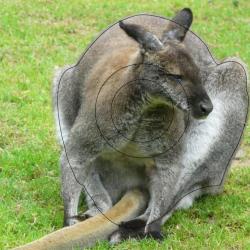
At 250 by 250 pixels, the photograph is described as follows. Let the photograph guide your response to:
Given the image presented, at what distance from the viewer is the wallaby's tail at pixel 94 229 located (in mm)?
5070

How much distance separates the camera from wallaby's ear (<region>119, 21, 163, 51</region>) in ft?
16.7

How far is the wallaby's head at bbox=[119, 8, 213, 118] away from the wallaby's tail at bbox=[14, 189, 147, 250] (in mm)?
1004

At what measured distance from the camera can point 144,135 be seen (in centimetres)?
557

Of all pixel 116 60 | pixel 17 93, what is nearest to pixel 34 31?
pixel 17 93

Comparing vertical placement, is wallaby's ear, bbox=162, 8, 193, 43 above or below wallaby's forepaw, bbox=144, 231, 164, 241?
above

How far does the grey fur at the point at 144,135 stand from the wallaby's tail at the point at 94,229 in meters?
0.11

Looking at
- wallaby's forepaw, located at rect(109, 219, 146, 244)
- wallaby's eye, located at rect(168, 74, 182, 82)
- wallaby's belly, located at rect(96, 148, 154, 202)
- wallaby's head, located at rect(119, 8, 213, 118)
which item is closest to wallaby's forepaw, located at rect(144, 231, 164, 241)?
wallaby's forepaw, located at rect(109, 219, 146, 244)

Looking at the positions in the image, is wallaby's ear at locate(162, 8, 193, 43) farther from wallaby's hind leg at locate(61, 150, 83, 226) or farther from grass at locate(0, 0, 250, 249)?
grass at locate(0, 0, 250, 249)

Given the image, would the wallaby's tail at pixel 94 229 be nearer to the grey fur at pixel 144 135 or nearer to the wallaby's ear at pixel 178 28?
the grey fur at pixel 144 135

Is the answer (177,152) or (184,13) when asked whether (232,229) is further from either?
(184,13)

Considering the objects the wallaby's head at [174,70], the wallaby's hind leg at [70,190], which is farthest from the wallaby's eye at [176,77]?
the wallaby's hind leg at [70,190]

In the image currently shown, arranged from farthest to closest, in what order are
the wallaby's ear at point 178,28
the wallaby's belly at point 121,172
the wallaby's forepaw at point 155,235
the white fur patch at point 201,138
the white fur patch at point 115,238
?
the white fur patch at point 201,138
the wallaby's belly at point 121,172
the wallaby's forepaw at point 155,235
the white fur patch at point 115,238
the wallaby's ear at point 178,28

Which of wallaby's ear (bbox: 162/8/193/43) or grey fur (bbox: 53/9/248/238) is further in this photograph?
grey fur (bbox: 53/9/248/238)

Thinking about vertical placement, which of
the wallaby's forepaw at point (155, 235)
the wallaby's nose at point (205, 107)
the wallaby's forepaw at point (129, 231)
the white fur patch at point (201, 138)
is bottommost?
the wallaby's forepaw at point (155, 235)
